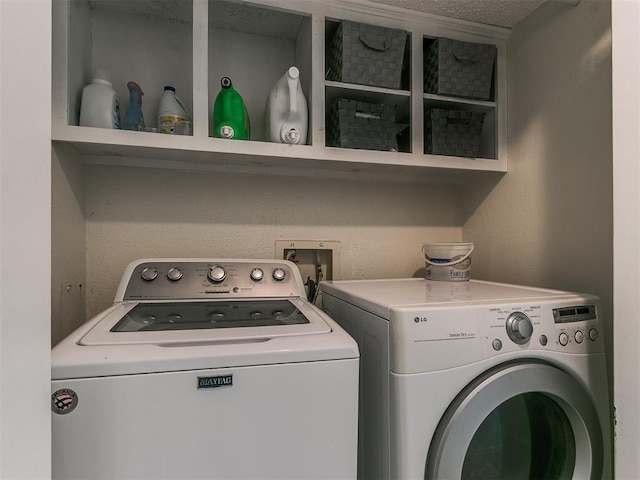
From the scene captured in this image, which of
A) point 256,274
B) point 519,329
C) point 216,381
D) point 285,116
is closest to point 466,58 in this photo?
point 285,116

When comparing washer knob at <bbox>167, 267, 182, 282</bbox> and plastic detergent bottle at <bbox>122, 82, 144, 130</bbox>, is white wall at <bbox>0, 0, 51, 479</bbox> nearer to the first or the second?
washer knob at <bbox>167, 267, 182, 282</bbox>

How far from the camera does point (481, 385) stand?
86 cm

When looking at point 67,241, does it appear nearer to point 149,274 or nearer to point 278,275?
point 149,274

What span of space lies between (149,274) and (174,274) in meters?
0.08

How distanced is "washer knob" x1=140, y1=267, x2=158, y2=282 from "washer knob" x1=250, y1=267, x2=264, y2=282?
33cm

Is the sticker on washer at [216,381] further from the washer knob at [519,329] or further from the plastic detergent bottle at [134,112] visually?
the plastic detergent bottle at [134,112]

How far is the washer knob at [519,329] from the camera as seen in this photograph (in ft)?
2.94

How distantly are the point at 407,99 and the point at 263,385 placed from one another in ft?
3.93

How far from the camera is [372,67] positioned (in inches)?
50.8

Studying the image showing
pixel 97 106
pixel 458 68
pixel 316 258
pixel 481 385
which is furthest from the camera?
pixel 316 258

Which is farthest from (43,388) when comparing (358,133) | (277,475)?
(358,133)

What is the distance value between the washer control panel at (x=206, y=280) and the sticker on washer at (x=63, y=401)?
0.52 metres

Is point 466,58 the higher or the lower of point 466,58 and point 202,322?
the higher

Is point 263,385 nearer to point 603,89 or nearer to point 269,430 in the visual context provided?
point 269,430
